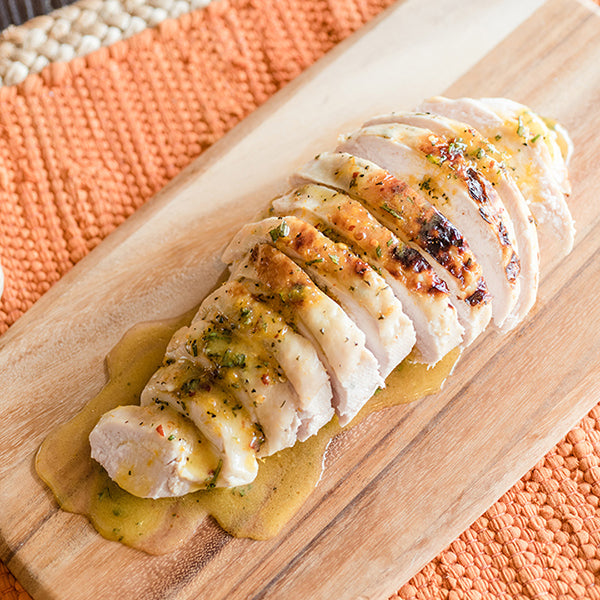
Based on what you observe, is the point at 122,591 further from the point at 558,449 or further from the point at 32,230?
the point at 558,449

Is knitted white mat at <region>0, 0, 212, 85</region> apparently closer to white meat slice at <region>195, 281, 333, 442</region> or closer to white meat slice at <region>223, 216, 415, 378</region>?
white meat slice at <region>223, 216, 415, 378</region>

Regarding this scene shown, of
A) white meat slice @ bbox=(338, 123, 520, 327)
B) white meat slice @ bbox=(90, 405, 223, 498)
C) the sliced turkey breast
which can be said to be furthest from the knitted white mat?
white meat slice @ bbox=(90, 405, 223, 498)

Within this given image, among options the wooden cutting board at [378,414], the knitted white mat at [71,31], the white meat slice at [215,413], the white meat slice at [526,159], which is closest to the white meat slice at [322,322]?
the white meat slice at [215,413]

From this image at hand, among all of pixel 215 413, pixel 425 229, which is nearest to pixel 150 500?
pixel 215 413

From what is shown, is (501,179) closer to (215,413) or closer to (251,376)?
(251,376)

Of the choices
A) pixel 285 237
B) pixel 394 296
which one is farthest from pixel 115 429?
pixel 394 296

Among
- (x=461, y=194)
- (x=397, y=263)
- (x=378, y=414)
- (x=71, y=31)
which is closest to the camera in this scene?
(x=397, y=263)
